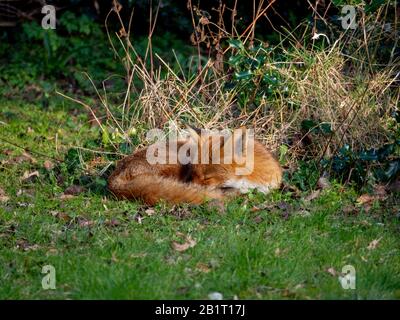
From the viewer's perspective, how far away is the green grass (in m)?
4.75

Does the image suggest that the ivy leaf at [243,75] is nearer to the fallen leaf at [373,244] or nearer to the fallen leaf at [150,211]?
the fallen leaf at [150,211]

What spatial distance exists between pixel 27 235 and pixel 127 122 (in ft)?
9.07

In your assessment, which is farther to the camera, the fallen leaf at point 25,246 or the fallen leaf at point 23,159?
the fallen leaf at point 23,159

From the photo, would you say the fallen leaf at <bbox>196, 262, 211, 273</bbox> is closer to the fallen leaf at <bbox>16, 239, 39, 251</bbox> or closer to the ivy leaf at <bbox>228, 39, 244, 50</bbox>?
the fallen leaf at <bbox>16, 239, 39, 251</bbox>

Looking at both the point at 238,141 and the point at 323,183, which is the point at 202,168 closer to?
the point at 238,141

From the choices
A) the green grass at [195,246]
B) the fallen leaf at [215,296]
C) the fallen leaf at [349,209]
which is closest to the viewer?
the fallen leaf at [215,296]

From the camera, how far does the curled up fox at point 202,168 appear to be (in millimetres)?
6754

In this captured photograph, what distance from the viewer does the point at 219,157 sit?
23.0 ft

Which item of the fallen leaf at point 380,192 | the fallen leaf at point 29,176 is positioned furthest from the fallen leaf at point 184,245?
the fallen leaf at point 29,176

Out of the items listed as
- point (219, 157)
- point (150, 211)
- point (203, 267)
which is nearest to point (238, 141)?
point (219, 157)

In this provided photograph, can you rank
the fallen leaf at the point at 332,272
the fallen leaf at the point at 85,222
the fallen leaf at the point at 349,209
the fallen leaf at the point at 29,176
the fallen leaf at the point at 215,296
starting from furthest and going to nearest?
the fallen leaf at the point at 29,176 < the fallen leaf at the point at 349,209 < the fallen leaf at the point at 85,222 < the fallen leaf at the point at 332,272 < the fallen leaf at the point at 215,296

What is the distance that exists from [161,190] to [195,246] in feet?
3.96

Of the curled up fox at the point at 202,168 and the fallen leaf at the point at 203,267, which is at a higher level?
the curled up fox at the point at 202,168
